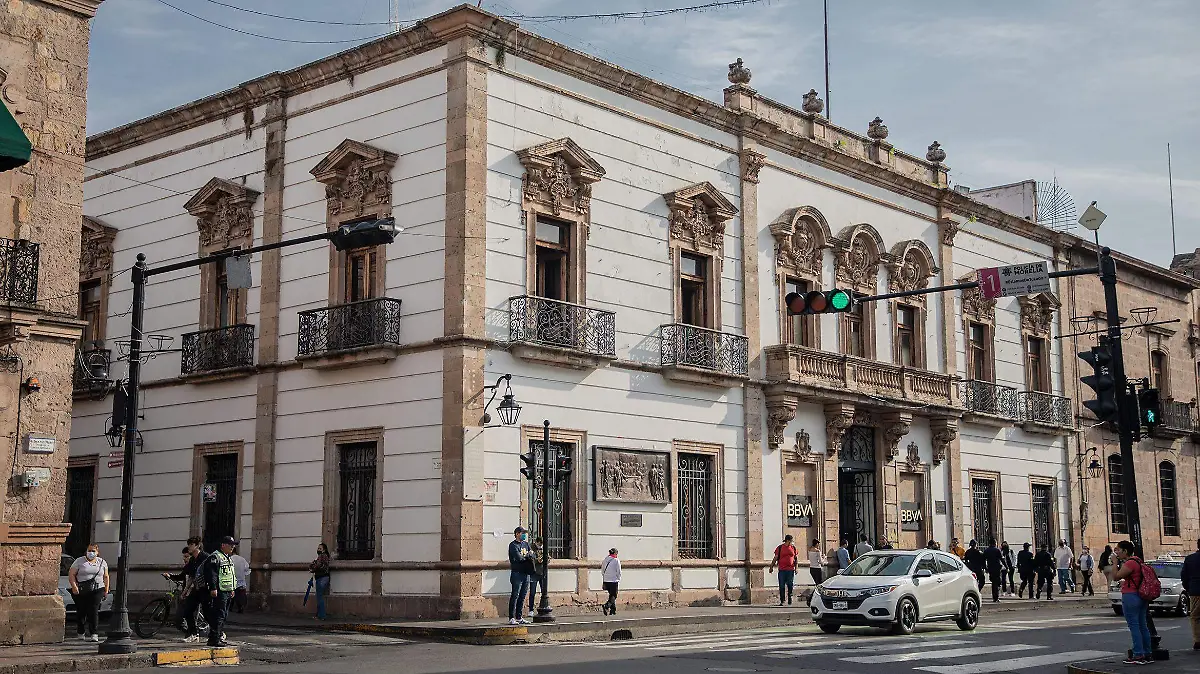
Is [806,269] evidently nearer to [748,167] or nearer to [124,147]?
[748,167]

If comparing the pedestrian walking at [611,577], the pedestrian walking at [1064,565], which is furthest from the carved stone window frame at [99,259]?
the pedestrian walking at [1064,565]

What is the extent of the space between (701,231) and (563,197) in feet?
14.2

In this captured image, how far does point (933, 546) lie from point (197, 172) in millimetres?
19968

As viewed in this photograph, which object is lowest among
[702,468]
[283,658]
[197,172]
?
[283,658]

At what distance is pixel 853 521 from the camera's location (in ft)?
108

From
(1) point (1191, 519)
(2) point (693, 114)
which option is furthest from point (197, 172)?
(1) point (1191, 519)

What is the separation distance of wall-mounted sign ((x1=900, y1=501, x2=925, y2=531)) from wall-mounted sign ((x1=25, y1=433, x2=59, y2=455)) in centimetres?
2213

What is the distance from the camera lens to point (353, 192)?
26.2 m

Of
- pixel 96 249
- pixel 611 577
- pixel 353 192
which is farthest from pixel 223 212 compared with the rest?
pixel 611 577

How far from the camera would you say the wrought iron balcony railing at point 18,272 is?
60.7 ft

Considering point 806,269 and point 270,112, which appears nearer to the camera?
point 270,112

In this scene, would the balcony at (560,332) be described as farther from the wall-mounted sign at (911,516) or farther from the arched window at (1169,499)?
the arched window at (1169,499)

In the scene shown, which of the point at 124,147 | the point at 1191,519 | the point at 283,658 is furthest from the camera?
the point at 1191,519

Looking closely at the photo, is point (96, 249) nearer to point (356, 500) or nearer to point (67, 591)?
point (356, 500)
